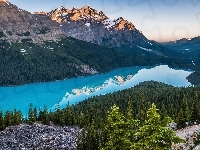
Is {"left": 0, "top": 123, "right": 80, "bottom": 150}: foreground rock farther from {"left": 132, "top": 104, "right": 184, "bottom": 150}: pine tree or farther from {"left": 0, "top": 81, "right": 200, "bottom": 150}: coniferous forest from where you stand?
{"left": 132, "top": 104, "right": 184, "bottom": 150}: pine tree

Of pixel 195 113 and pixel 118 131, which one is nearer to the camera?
pixel 118 131

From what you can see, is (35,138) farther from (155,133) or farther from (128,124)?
(155,133)

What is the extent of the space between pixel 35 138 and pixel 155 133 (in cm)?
6012

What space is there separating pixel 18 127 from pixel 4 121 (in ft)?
53.5

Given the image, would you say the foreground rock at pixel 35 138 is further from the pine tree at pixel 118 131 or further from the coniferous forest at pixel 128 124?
the pine tree at pixel 118 131

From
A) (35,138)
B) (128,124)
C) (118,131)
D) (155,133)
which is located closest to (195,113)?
(35,138)

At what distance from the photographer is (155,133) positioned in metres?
30.5

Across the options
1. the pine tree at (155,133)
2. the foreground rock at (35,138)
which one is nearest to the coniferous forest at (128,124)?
the pine tree at (155,133)

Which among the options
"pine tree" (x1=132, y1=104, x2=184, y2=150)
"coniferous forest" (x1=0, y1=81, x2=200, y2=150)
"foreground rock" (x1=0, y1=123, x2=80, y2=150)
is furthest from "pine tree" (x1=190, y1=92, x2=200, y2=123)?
"pine tree" (x1=132, y1=104, x2=184, y2=150)

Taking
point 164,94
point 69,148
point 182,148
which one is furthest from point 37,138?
point 164,94

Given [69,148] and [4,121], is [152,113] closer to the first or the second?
[69,148]

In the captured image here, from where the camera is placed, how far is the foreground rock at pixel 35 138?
7819cm

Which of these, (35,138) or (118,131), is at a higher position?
(118,131)

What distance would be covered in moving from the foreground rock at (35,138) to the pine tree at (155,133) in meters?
49.1
